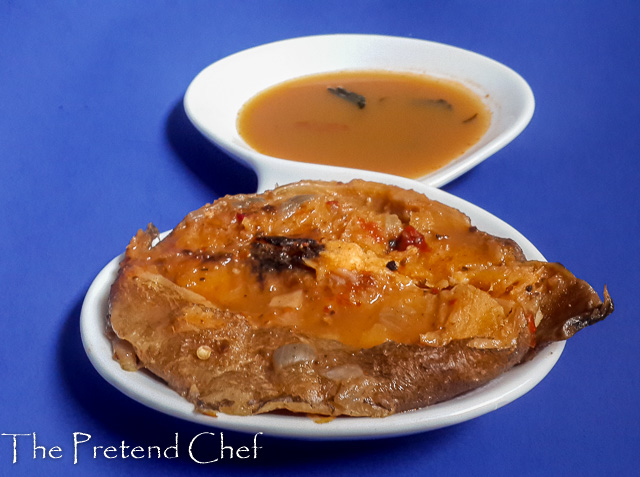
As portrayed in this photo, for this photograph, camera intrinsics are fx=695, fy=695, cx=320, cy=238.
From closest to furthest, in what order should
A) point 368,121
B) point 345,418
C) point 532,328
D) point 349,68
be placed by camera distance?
point 345,418
point 532,328
point 368,121
point 349,68

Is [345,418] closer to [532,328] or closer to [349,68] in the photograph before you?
[532,328]

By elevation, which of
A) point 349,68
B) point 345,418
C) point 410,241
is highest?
point 349,68

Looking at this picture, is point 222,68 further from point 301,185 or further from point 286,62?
point 301,185

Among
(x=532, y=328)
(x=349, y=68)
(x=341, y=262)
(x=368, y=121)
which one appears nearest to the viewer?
(x=532, y=328)

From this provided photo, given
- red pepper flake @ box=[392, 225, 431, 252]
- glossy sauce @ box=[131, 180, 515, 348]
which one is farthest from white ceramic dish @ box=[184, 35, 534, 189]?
red pepper flake @ box=[392, 225, 431, 252]

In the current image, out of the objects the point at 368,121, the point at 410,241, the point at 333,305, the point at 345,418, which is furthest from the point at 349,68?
the point at 345,418
